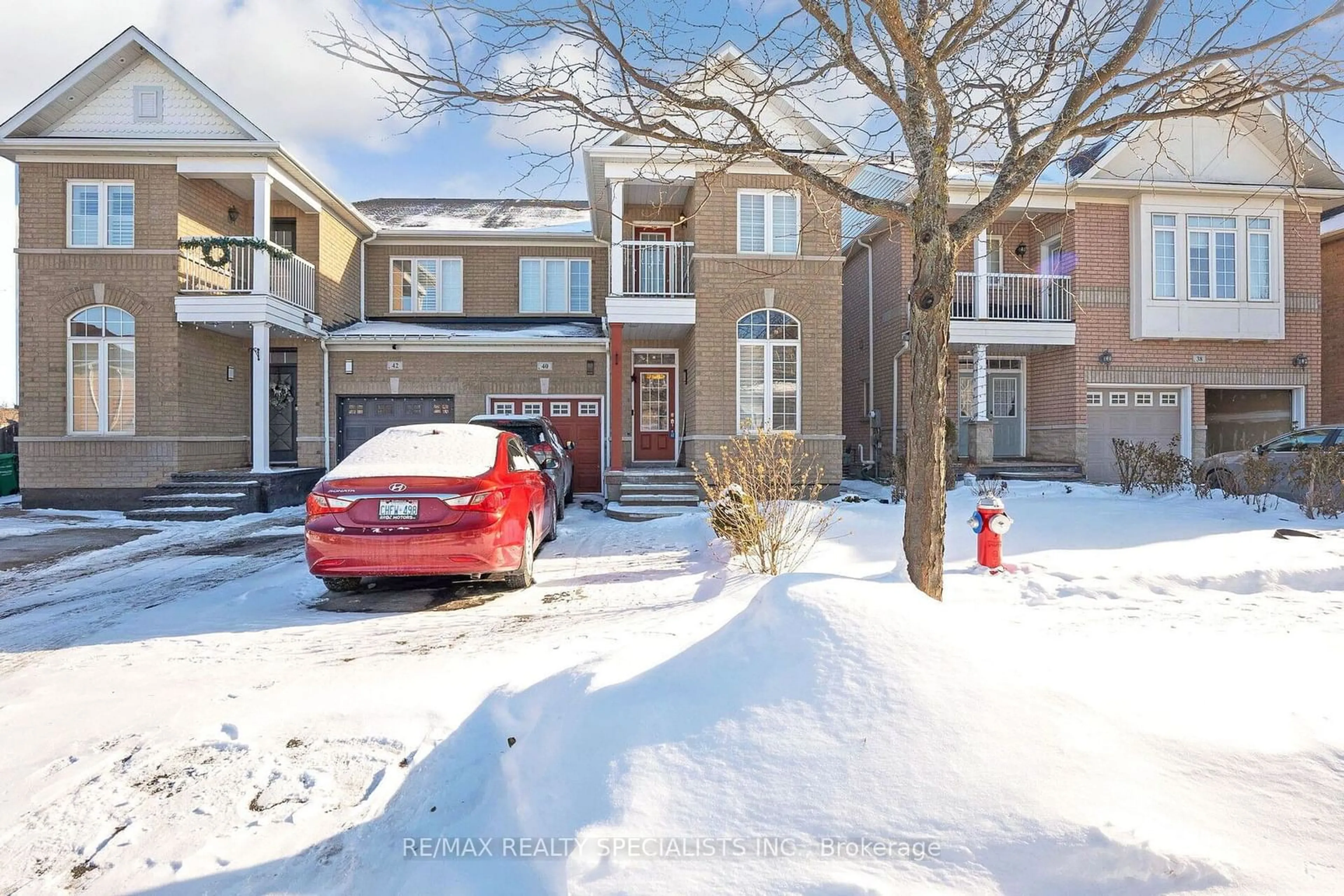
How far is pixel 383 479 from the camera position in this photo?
574 centimetres

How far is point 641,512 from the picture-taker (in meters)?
11.7

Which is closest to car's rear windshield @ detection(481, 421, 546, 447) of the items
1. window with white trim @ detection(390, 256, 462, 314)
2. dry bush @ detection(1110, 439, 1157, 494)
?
window with white trim @ detection(390, 256, 462, 314)

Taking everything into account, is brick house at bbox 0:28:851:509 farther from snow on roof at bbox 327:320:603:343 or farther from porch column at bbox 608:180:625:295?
snow on roof at bbox 327:320:603:343

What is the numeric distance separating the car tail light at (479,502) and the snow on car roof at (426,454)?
7.0 inches

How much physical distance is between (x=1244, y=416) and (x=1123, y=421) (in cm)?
501

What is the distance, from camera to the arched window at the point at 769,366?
43.4ft

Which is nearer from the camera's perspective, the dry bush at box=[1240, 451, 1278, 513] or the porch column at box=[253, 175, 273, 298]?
the dry bush at box=[1240, 451, 1278, 513]

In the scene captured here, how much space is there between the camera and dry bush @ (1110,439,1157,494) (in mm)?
11016

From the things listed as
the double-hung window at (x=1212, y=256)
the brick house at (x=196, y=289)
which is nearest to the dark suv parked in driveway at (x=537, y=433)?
the brick house at (x=196, y=289)

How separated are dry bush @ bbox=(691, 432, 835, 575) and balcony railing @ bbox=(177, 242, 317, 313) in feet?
34.3

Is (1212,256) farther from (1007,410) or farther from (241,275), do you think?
(241,275)

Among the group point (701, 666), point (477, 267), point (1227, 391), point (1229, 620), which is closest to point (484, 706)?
point (701, 666)

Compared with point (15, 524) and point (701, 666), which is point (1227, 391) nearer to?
point (701, 666)

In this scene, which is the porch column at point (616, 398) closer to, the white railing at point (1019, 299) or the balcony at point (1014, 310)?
the balcony at point (1014, 310)
